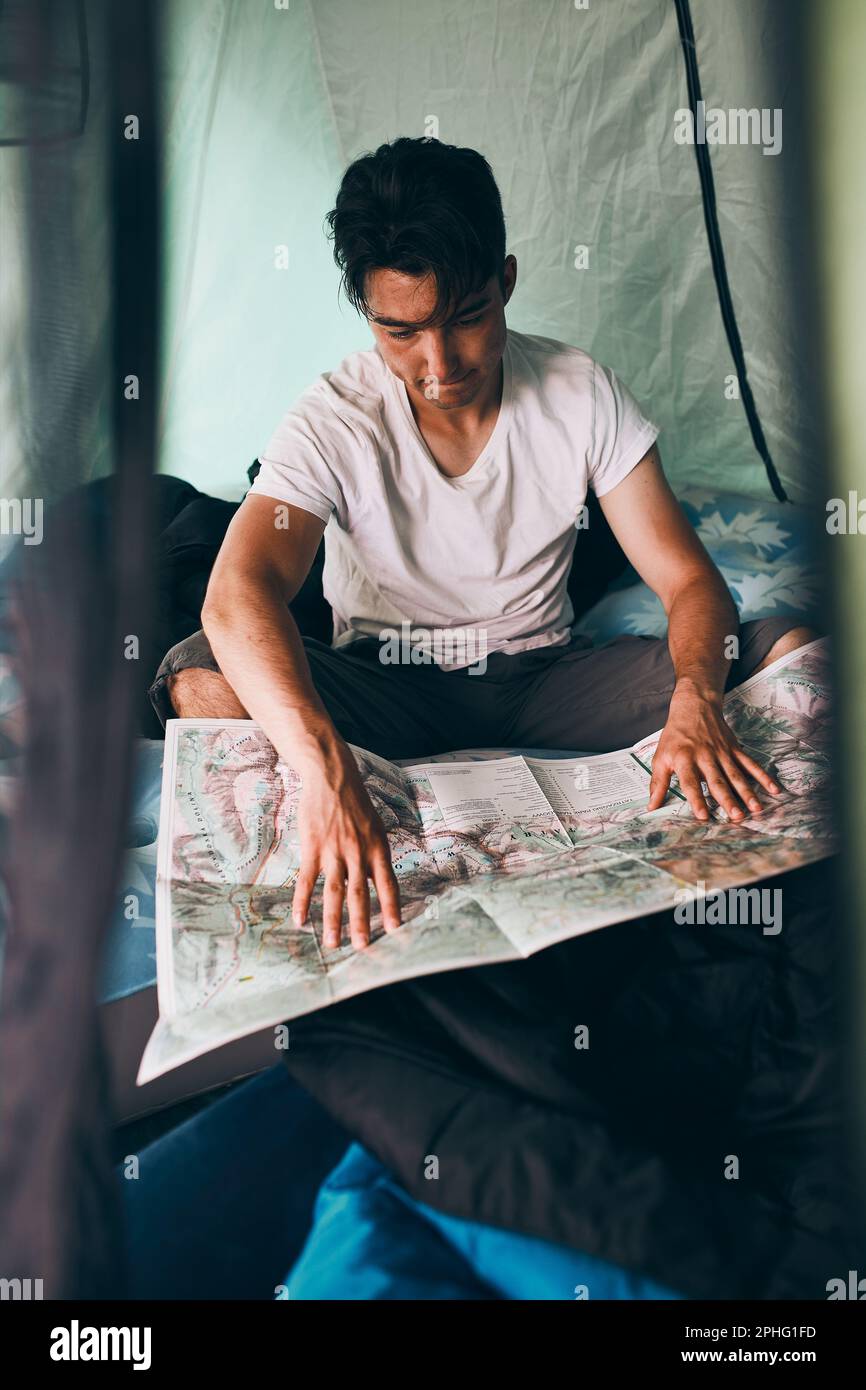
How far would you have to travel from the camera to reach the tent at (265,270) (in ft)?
1.50

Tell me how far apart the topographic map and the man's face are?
0.44 metres

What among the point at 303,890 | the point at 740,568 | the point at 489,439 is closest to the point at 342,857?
the point at 303,890

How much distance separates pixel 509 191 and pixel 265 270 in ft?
1.54

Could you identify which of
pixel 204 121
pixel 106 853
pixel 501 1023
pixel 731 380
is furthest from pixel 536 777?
pixel 204 121

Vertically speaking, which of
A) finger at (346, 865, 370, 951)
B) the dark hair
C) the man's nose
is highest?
the dark hair

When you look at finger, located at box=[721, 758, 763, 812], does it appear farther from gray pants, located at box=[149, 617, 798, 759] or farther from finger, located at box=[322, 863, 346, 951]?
finger, located at box=[322, 863, 346, 951]

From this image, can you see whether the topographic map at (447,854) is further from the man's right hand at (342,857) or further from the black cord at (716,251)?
the black cord at (716,251)

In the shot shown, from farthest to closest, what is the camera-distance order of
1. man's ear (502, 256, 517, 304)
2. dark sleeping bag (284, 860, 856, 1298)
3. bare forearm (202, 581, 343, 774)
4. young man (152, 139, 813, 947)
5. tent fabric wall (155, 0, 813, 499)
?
tent fabric wall (155, 0, 813, 499) < man's ear (502, 256, 517, 304) < young man (152, 139, 813, 947) < bare forearm (202, 581, 343, 774) < dark sleeping bag (284, 860, 856, 1298)

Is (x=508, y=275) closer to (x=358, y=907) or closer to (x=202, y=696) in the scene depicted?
(x=202, y=696)

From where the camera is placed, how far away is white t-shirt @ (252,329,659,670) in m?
1.26

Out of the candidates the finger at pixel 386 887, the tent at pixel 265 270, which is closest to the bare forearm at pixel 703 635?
the tent at pixel 265 270

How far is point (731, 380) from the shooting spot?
1.81 meters

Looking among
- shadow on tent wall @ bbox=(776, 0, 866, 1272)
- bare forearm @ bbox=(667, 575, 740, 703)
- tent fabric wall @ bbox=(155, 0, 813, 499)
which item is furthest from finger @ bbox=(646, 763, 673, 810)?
tent fabric wall @ bbox=(155, 0, 813, 499)

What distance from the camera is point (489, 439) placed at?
132 cm
